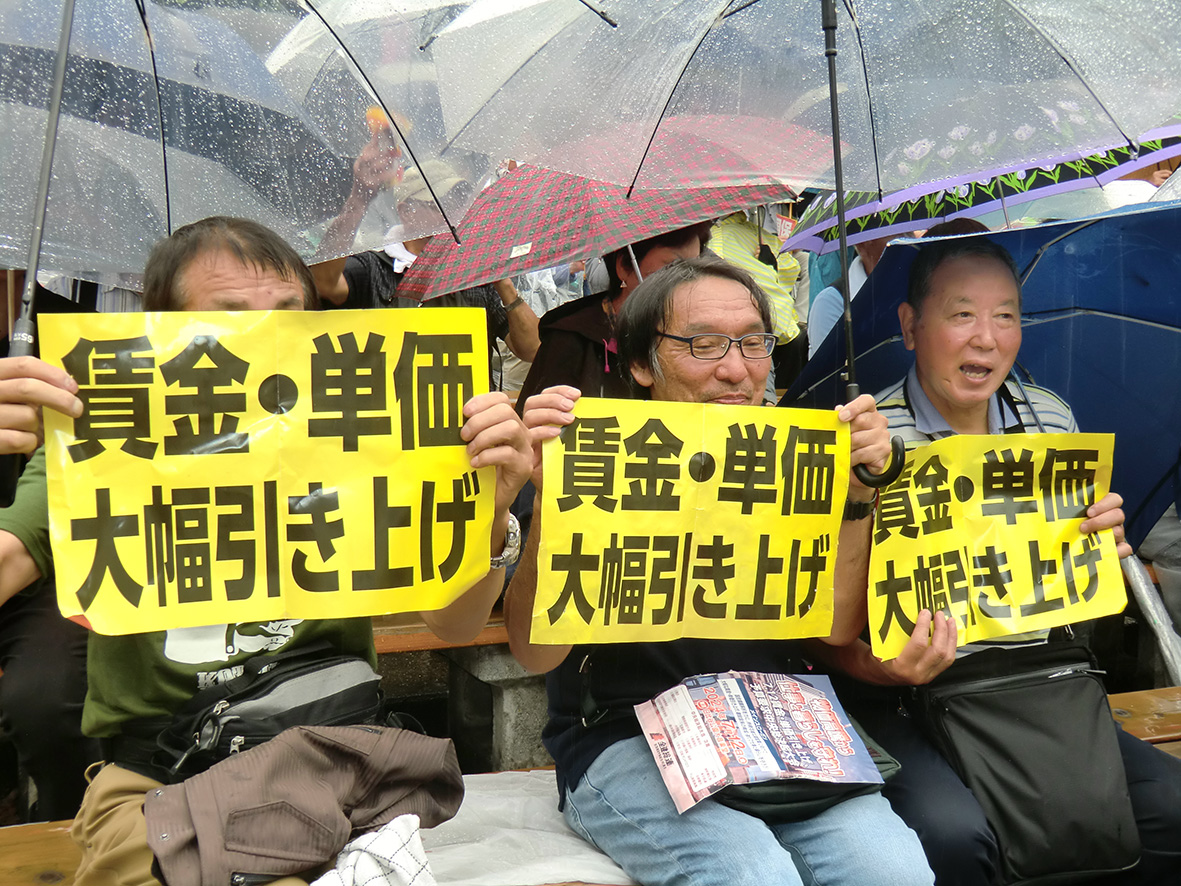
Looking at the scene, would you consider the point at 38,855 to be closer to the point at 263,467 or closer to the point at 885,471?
the point at 263,467

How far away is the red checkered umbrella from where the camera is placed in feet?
13.2

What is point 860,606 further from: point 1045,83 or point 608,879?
point 1045,83

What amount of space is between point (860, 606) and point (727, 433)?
0.71 meters

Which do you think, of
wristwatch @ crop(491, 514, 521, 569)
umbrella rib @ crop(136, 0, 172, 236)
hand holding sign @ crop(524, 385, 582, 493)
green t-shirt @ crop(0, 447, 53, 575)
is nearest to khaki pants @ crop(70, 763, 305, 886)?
green t-shirt @ crop(0, 447, 53, 575)

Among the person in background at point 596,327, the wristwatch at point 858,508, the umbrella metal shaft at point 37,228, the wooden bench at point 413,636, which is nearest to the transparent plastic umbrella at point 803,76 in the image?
the person in background at point 596,327

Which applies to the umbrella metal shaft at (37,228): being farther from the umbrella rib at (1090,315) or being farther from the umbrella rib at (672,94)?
the umbrella rib at (1090,315)

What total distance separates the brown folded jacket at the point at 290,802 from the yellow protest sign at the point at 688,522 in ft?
1.41

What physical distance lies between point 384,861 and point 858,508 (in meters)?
1.52

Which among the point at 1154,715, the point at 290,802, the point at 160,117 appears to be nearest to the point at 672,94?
the point at 160,117

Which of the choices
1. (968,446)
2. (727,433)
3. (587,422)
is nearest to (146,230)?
(587,422)

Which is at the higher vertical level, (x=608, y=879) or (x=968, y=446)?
(x=968, y=446)

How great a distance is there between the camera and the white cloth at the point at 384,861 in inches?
79.3

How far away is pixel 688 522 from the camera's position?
2604mm

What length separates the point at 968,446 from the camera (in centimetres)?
297
